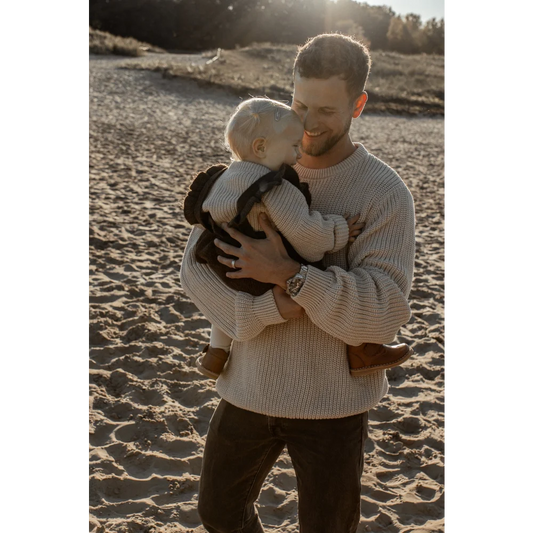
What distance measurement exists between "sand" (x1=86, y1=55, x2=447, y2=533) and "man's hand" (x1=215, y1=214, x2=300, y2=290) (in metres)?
1.68

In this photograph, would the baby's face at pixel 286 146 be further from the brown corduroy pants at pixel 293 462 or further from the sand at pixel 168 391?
the sand at pixel 168 391

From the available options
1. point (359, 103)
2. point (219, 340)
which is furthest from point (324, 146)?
point (219, 340)

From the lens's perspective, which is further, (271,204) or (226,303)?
(226,303)

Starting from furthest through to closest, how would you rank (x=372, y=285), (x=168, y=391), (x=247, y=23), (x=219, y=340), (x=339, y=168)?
(x=247, y=23)
(x=168, y=391)
(x=219, y=340)
(x=339, y=168)
(x=372, y=285)

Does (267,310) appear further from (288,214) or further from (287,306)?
(288,214)

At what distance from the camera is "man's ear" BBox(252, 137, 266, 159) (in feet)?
6.29

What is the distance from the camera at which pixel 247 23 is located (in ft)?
143

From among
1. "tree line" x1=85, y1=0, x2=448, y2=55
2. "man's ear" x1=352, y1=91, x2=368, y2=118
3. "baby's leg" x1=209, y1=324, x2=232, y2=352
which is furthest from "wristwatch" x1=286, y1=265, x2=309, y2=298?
"tree line" x1=85, y1=0, x2=448, y2=55

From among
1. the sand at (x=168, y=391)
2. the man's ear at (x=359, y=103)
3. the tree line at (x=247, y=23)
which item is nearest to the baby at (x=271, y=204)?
the man's ear at (x=359, y=103)

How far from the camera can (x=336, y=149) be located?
2.02 meters

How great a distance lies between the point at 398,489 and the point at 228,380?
1.69m

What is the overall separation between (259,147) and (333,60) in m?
0.35
